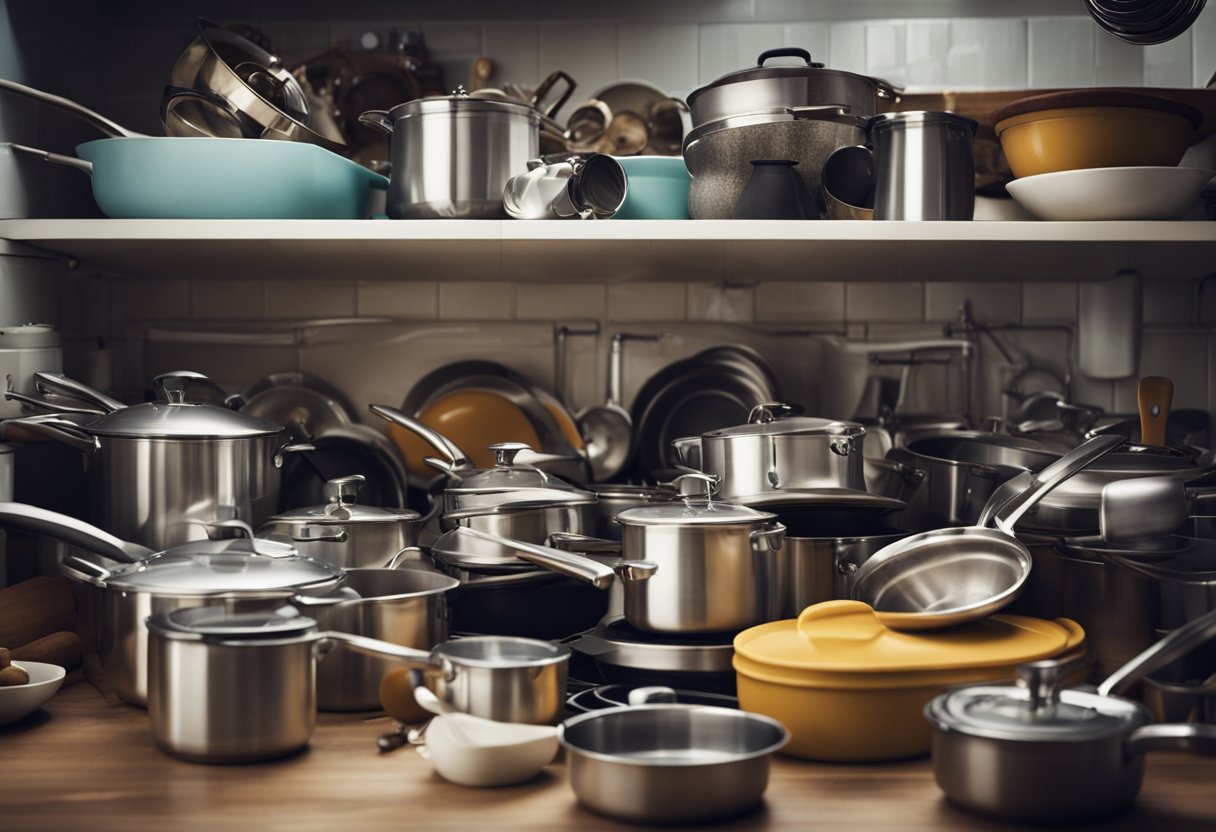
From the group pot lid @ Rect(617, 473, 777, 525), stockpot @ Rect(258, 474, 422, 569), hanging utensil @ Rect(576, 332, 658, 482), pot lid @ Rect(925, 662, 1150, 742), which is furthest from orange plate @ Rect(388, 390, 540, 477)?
pot lid @ Rect(925, 662, 1150, 742)

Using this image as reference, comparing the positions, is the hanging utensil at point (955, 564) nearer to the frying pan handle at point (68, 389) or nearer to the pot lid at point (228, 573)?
the pot lid at point (228, 573)

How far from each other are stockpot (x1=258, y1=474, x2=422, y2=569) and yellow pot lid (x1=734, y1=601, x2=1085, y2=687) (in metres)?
0.53

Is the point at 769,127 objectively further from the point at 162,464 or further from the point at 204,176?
the point at 162,464

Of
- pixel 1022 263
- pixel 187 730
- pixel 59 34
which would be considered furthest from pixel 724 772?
pixel 59 34

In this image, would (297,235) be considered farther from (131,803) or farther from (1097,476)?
(1097,476)

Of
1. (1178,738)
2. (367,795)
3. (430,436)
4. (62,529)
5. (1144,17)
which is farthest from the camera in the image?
(1144,17)

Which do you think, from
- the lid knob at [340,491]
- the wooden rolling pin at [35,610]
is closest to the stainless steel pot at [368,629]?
the lid knob at [340,491]

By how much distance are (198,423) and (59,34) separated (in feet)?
2.90

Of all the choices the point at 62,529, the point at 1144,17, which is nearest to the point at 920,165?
the point at 1144,17

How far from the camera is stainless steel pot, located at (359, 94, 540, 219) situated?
1.53 metres

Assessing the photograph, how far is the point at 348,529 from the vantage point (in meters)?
1.51

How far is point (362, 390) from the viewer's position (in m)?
2.09

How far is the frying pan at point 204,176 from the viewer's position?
1.54m

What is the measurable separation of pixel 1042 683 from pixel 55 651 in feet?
3.88
